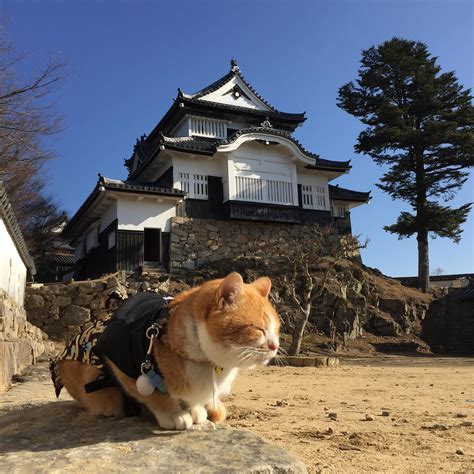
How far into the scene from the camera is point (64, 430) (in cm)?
221

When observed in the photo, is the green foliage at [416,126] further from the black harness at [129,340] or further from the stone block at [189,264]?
the black harness at [129,340]

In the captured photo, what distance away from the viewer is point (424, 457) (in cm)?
257

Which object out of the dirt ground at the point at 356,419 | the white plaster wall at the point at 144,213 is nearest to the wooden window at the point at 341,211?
the white plaster wall at the point at 144,213

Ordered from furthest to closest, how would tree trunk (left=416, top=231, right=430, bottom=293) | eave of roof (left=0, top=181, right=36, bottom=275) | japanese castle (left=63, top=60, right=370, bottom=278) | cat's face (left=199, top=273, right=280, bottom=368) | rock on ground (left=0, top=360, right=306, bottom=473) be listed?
1. tree trunk (left=416, top=231, right=430, bottom=293)
2. japanese castle (left=63, top=60, right=370, bottom=278)
3. eave of roof (left=0, top=181, right=36, bottom=275)
4. cat's face (left=199, top=273, right=280, bottom=368)
5. rock on ground (left=0, top=360, right=306, bottom=473)

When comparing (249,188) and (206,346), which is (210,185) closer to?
(249,188)

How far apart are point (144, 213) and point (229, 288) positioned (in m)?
16.9

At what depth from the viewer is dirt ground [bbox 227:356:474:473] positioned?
8.17 feet

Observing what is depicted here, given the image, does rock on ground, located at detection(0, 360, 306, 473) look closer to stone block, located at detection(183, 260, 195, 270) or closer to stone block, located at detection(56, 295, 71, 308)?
stone block, located at detection(56, 295, 71, 308)

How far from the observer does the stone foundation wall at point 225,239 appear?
18.9 metres

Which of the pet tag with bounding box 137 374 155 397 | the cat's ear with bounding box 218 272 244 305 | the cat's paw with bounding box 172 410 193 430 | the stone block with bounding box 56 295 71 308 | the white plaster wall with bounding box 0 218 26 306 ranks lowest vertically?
the cat's paw with bounding box 172 410 193 430

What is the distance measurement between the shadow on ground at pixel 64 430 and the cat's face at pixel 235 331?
0.46m

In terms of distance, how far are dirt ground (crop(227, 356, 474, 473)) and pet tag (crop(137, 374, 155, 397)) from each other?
956 millimetres

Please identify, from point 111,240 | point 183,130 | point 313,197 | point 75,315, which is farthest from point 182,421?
point 183,130

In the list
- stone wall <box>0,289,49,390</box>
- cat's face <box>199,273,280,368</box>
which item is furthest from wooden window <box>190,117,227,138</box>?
cat's face <box>199,273,280,368</box>
